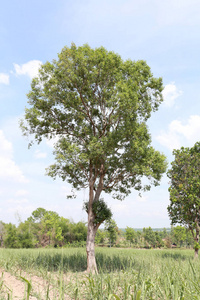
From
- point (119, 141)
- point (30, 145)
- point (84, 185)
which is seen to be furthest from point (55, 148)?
point (119, 141)

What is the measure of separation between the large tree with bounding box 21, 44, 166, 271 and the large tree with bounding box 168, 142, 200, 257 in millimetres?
6871

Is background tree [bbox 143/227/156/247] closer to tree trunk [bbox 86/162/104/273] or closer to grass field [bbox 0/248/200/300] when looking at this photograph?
grass field [bbox 0/248/200/300]

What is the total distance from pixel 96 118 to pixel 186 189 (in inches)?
442

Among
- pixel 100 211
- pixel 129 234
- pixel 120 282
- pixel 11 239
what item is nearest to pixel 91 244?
Result: pixel 100 211

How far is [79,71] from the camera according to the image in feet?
47.1

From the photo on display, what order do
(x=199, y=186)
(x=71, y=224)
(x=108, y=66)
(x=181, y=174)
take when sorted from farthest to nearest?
(x=71, y=224) < (x=181, y=174) < (x=199, y=186) < (x=108, y=66)

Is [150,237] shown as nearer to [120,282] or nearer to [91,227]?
[91,227]

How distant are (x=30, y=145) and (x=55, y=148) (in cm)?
199

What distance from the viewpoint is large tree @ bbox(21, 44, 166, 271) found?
13.7 m

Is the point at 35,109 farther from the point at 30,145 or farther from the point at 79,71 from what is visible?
the point at 79,71

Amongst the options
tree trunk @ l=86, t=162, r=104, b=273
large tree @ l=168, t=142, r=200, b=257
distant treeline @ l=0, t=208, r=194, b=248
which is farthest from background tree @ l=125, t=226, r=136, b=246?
tree trunk @ l=86, t=162, r=104, b=273

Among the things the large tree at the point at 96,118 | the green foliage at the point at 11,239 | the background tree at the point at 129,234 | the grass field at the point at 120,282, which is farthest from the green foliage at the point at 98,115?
the background tree at the point at 129,234

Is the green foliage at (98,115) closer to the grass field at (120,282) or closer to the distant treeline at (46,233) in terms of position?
the grass field at (120,282)

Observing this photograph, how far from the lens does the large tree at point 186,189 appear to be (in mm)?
20406
